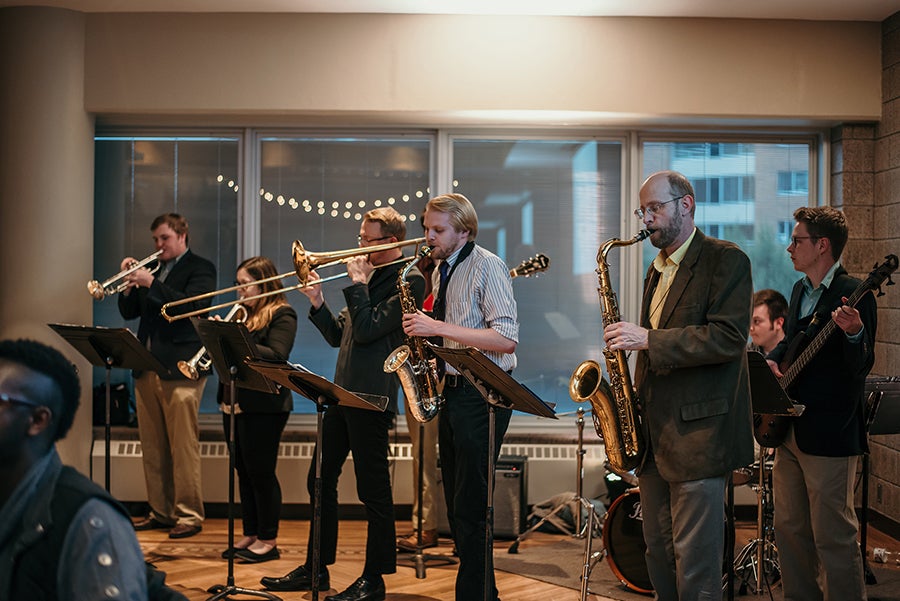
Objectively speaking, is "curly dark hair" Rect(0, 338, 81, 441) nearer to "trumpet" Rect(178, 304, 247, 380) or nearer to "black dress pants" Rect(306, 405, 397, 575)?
"black dress pants" Rect(306, 405, 397, 575)

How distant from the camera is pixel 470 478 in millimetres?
3537

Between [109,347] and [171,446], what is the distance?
129 cm

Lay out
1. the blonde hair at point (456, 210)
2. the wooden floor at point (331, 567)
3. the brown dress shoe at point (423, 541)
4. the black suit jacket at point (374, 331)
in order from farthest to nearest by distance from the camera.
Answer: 1. the brown dress shoe at point (423, 541)
2. the wooden floor at point (331, 567)
3. the black suit jacket at point (374, 331)
4. the blonde hair at point (456, 210)

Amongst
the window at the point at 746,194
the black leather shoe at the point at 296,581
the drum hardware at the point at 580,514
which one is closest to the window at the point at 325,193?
the window at the point at 746,194

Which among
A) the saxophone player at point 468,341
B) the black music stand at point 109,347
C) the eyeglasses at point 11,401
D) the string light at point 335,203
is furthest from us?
the string light at point 335,203

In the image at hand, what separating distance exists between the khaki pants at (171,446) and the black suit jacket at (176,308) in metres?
0.10

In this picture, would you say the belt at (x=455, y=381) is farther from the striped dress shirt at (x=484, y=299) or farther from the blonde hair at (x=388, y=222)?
the blonde hair at (x=388, y=222)

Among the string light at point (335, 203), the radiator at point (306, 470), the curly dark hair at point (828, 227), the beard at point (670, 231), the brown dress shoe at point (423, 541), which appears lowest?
the brown dress shoe at point (423, 541)

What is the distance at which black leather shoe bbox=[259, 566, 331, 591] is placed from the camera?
4328mm

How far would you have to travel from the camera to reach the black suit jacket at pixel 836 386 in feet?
11.8

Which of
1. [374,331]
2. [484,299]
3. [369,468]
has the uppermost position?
[484,299]

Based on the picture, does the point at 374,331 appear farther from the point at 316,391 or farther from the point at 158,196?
the point at 158,196

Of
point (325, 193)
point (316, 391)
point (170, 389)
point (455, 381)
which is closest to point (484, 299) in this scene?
point (455, 381)

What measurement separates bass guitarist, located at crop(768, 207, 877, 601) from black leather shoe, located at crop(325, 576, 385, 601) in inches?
63.8
